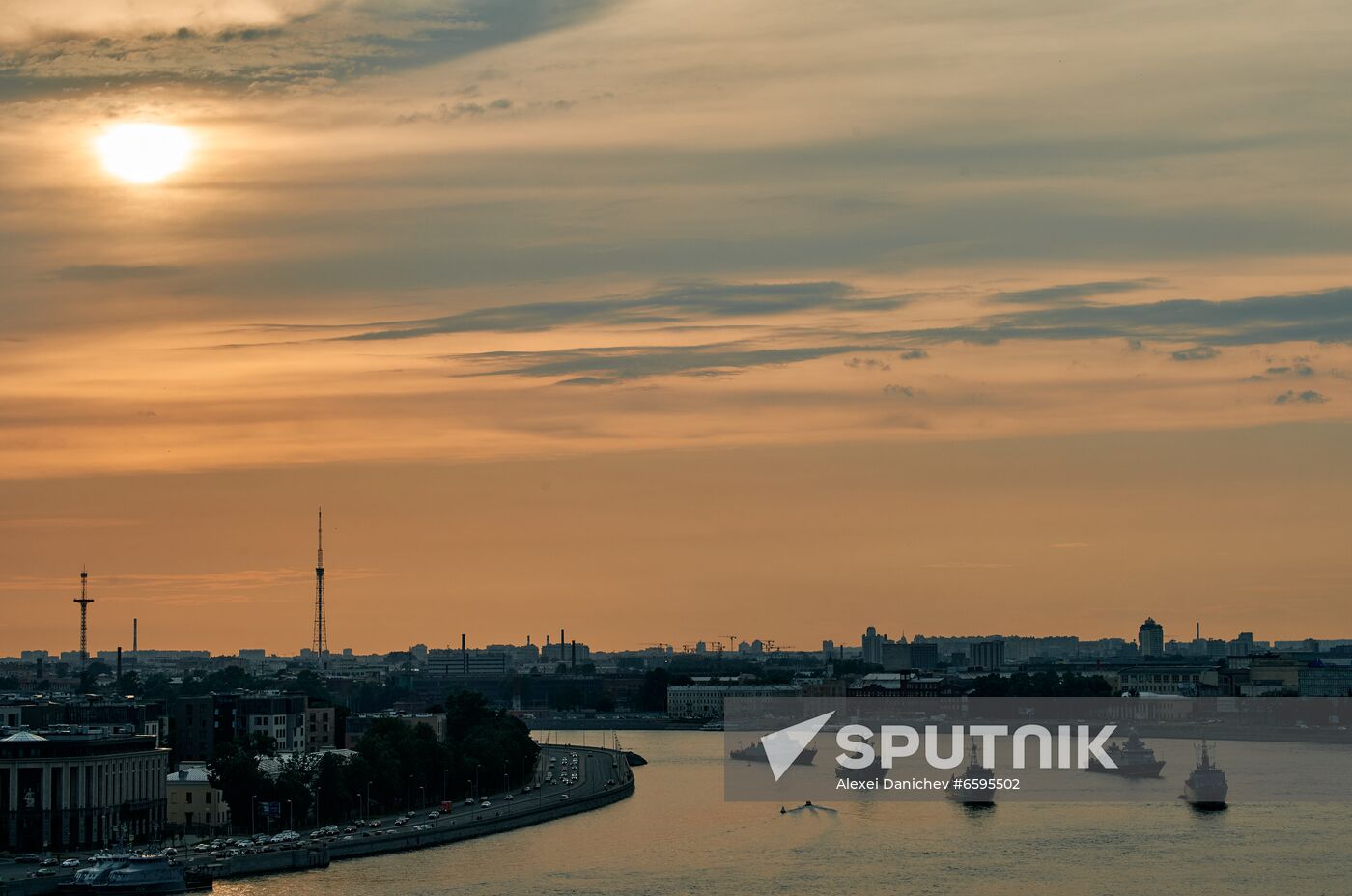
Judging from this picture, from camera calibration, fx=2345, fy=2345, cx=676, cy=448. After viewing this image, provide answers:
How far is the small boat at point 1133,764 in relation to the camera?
80.9 metres

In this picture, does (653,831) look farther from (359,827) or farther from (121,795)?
(121,795)

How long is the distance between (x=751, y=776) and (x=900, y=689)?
73645mm

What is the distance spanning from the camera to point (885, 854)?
52844 millimetres

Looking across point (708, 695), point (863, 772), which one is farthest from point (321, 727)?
point (708, 695)

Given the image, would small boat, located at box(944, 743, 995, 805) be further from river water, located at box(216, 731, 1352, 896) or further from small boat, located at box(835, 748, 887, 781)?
small boat, located at box(835, 748, 887, 781)

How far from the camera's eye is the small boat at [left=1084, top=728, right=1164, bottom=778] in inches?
3184

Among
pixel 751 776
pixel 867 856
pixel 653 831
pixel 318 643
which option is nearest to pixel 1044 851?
pixel 867 856

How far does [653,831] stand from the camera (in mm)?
58375

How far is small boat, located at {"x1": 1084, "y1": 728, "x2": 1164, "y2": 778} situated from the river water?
13239 millimetres

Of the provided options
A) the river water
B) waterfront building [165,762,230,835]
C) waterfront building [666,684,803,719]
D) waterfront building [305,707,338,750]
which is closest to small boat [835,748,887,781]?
the river water

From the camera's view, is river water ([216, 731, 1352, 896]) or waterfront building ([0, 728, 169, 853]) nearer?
river water ([216, 731, 1352, 896])

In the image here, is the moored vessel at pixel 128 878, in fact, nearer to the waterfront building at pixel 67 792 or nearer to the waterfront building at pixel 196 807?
the waterfront building at pixel 67 792

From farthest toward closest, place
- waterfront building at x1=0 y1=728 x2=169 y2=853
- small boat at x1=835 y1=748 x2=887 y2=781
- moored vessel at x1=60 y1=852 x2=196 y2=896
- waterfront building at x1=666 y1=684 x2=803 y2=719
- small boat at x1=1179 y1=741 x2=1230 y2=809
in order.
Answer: waterfront building at x1=666 y1=684 x2=803 y2=719 → small boat at x1=835 y1=748 x2=887 y2=781 → small boat at x1=1179 y1=741 x2=1230 y2=809 → waterfront building at x1=0 y1=728 x2=169 y2=853 → moored vessel at x1=60 y1=852 x2=196 y2=896

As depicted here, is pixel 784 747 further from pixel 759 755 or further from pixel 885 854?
pixel 885 854
